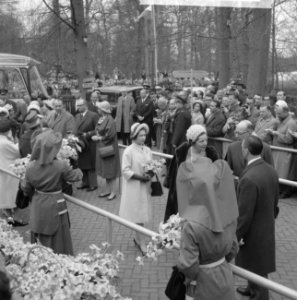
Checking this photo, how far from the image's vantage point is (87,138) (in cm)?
925

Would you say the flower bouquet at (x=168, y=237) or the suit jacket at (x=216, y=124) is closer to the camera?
the flower bouquet at (x=168, y=237)

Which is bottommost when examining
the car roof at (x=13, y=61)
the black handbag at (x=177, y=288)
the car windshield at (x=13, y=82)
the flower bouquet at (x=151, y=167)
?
the black handbag at (x=177, y=288)

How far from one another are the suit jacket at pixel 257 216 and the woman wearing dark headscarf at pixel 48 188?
1896 millimetres

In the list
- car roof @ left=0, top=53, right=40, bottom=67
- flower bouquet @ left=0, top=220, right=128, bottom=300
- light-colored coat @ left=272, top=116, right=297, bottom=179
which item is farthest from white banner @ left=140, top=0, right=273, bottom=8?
flower bouquet @ left=0, top=220, right=128, bottom=300

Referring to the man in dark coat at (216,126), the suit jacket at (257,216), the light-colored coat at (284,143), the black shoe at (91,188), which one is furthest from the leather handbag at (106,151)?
the suit jacket at (257,216)

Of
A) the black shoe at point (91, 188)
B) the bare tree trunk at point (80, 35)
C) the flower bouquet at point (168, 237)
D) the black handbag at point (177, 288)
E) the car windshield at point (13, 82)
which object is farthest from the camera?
the bare tree trunk at point (80, 35)

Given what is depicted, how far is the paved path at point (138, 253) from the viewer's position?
17.3 ft

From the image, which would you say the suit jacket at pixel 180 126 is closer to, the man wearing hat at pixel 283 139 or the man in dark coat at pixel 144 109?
the man wearing hat at pixel 283 139

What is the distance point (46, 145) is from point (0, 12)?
106 feet

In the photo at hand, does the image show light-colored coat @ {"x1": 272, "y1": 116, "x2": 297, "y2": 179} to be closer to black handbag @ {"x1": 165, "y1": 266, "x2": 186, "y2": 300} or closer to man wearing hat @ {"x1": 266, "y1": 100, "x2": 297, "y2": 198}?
man wearing hat @ {"x1": 266, "y1": 100, "x2": 297, "y2": 198}

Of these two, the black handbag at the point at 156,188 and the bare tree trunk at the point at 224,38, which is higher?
the bare tree trunk at the point at 224,38

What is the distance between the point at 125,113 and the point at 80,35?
917 centimetres

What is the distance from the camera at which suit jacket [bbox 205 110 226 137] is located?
9.30m

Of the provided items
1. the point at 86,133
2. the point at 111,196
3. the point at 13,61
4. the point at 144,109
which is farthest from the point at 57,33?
the point at 111,196
